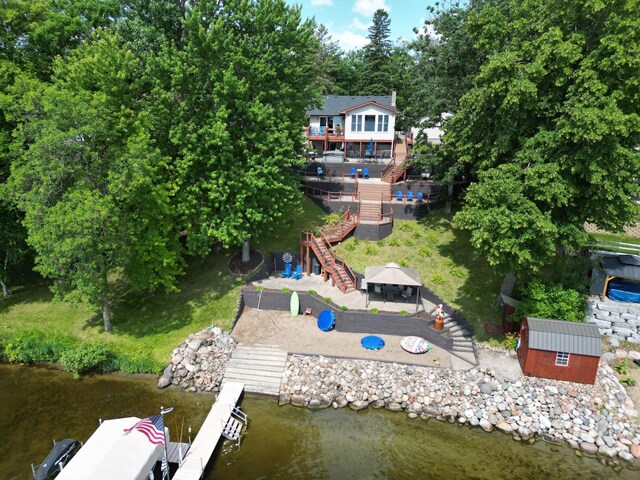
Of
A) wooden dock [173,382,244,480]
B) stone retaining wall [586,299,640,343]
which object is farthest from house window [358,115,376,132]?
wooden dock [173,382,244,480]

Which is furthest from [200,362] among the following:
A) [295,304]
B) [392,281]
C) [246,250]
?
[392,281]

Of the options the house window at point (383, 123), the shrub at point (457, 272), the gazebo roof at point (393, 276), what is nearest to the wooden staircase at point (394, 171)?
the house window at point (383, 123)

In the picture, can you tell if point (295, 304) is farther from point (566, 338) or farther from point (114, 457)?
point (566, 338)

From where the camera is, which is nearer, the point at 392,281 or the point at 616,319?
the point at 616,319

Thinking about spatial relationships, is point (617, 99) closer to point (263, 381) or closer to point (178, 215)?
point (263, 381)

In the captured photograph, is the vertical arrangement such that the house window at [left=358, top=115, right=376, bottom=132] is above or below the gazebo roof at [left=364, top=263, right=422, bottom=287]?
above

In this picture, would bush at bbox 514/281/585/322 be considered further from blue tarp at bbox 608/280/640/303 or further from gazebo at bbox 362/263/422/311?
gazebo at bbox 362/263/422/311

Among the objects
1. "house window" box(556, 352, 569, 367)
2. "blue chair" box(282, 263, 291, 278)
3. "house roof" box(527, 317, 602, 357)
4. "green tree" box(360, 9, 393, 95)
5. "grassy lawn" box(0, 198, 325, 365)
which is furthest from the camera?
"green tree" box(360, 9, 393, 95)
